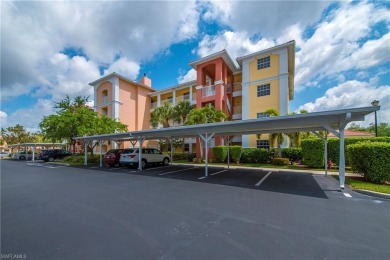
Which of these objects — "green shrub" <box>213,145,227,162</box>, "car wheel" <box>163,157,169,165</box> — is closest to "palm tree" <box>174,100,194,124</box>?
"green shrub" <box>213,145,227,162</box>

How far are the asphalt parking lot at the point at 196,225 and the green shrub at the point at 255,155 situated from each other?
10.1m

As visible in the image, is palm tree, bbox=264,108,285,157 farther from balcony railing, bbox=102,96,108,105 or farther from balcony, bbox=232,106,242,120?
balcony railing, bbox=102,96,108,105

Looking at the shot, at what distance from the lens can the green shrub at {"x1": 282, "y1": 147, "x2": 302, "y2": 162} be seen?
51.5 feet

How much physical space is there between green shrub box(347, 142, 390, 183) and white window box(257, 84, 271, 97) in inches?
460

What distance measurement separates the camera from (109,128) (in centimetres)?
2122

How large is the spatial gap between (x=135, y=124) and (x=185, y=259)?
92.7 feet

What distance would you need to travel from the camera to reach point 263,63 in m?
19.7

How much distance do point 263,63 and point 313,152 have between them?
10.8 meters

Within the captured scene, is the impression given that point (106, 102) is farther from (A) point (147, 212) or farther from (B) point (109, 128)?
(A) point (147, 212)

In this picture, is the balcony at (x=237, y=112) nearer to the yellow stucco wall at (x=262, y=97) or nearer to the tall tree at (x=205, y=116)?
the yellow stucco wall at (x=262, y=97)

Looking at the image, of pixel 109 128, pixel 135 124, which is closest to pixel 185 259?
pixel 109 128

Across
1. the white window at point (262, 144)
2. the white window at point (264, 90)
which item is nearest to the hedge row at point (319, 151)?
the white window at point (262, 144)

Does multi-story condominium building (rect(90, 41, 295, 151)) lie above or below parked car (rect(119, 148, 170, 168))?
above

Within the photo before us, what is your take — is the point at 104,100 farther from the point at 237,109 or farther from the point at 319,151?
the point at 319,151
